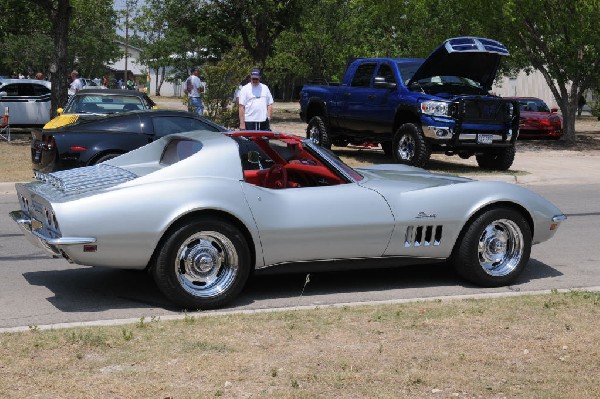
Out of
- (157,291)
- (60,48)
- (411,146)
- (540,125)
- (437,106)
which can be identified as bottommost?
(157,291)

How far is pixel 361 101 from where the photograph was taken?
19172mm

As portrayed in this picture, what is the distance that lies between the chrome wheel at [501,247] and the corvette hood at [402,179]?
0.53 metres

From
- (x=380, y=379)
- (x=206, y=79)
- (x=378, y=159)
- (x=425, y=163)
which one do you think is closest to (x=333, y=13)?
(x=206, y=79)

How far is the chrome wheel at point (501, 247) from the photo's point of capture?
8031 millimetres

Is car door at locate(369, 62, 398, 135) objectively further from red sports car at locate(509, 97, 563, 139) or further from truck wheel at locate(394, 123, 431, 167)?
red sports car at locate(509, 97, 563, 139)

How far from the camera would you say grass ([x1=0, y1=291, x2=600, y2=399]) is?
517 cm

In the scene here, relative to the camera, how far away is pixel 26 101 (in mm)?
27953

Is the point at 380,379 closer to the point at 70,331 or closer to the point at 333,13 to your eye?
the point at 70,331

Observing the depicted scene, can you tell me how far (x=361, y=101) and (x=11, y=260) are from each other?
11.2m

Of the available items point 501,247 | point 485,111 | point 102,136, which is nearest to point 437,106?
point 485,111

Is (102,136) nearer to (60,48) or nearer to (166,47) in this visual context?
(60,48)

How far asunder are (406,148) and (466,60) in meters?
1.99

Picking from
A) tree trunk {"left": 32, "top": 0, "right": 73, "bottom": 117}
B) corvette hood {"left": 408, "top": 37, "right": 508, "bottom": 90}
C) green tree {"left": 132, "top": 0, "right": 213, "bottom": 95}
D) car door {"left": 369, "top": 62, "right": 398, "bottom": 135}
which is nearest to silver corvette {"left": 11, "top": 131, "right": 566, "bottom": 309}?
corvette hood {"left": 408, "top": 37, "right": 508, "bottom": 90}

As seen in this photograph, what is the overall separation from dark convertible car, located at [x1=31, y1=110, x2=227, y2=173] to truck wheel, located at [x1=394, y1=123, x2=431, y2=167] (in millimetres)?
4958
